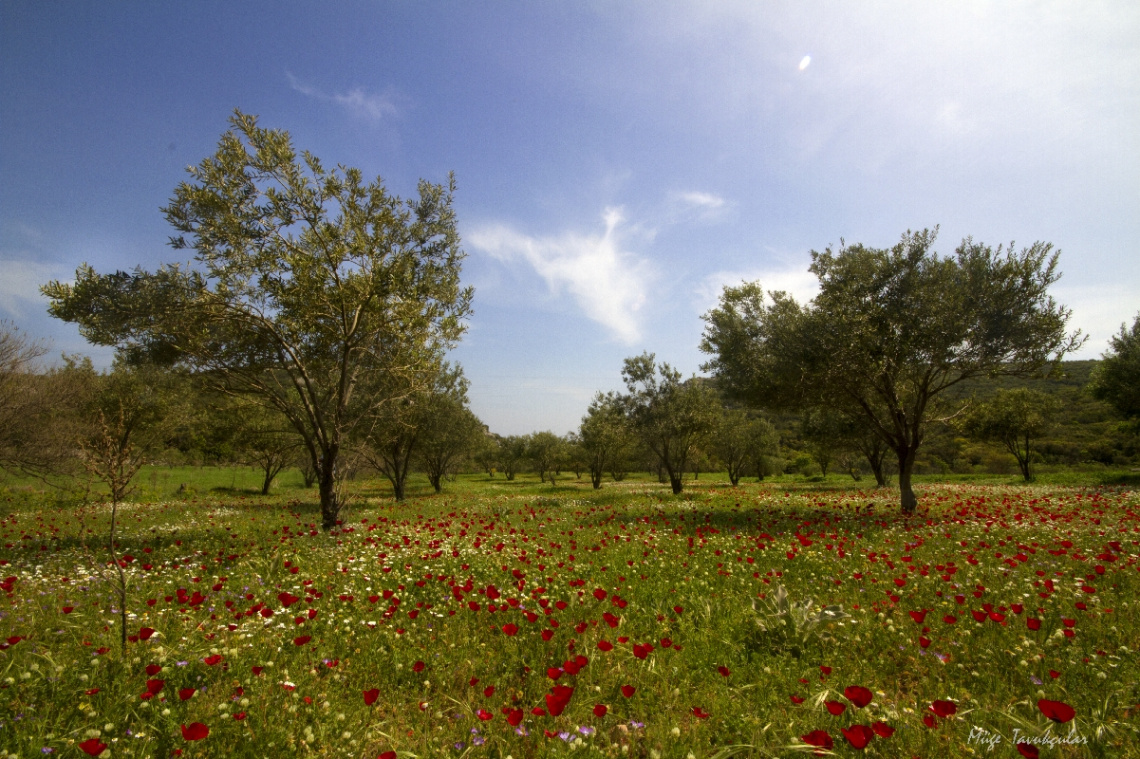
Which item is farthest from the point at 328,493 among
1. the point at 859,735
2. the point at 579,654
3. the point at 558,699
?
the point at 859,735

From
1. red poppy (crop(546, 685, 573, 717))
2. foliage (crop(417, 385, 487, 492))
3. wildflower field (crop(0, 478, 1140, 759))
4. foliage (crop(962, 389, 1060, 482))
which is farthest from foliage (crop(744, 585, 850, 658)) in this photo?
foliage (crop(962, 389, 1060, 482))

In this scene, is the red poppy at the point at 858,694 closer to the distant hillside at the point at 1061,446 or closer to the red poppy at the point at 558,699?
the red poppy at the point at 558,699

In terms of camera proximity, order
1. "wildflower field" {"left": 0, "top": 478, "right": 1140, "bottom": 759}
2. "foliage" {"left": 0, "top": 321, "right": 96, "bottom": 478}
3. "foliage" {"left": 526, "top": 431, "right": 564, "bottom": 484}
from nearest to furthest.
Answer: "wildflower field" {"left": 0, "top": 478, "right": 1140, "bottom": 759} < "foliage" {"left": 0, "top": 321, "right": 96, "bottom": 478} < "foliage" {"left": 526, "top": 431, "right": 564, "bottom": 484}

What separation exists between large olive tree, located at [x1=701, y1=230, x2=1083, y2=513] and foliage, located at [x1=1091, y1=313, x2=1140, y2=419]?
2131cm

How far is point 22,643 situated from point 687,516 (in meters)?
13.6

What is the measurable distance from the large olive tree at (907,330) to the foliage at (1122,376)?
69.9 ft

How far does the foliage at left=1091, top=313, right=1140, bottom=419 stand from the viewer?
26.1m

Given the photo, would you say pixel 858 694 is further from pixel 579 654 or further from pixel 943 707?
pixel 579 654

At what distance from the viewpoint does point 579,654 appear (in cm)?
447

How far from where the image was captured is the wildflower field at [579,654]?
3.14 metres

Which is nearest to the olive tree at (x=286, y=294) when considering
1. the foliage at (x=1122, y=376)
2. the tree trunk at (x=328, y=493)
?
the tree trunk at (x=328, y=493)

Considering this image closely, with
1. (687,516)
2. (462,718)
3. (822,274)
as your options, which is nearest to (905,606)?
(462,718)

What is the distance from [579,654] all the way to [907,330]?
1459 centimetres

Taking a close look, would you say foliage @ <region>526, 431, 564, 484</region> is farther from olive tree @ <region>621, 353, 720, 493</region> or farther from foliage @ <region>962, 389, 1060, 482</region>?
foliage @ <region>962, 389, 1060, 482</region>
